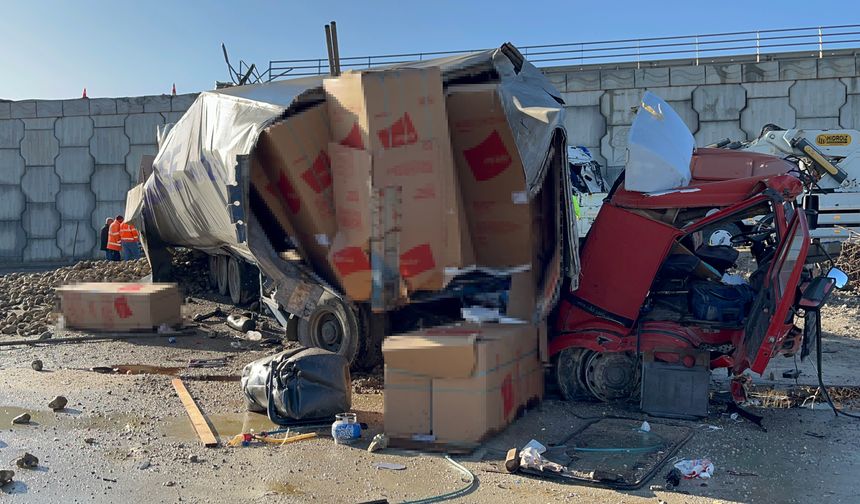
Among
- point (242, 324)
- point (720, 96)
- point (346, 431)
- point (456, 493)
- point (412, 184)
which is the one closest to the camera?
point (456, 493)

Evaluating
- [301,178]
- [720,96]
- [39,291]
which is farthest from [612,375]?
[720,96]

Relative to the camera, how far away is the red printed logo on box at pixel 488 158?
664 centimetres

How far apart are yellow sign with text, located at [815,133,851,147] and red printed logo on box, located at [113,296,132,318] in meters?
13.5

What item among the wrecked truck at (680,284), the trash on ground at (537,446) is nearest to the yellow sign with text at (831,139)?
the wrecked truck at (680,284)

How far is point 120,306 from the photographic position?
10.4m

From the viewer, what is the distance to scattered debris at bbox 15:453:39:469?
4.95 meters

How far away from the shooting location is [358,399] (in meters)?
6.87

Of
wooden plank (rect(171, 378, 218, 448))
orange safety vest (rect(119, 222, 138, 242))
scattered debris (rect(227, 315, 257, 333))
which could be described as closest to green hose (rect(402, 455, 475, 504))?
wooden plank (rect(171, 378, 218, 448))

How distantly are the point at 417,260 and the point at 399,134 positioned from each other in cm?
107

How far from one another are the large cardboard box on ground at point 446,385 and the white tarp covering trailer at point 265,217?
110cm

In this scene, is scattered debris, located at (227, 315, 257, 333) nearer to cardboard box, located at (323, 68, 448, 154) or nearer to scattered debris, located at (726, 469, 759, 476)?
cardboard box, located at (323, 68, 448, 154)

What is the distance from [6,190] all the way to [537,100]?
932 inches

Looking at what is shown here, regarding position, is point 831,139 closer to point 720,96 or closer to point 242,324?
point 720,96

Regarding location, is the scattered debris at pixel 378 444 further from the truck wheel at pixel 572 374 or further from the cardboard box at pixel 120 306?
the cardboard box at pixel 120 306
